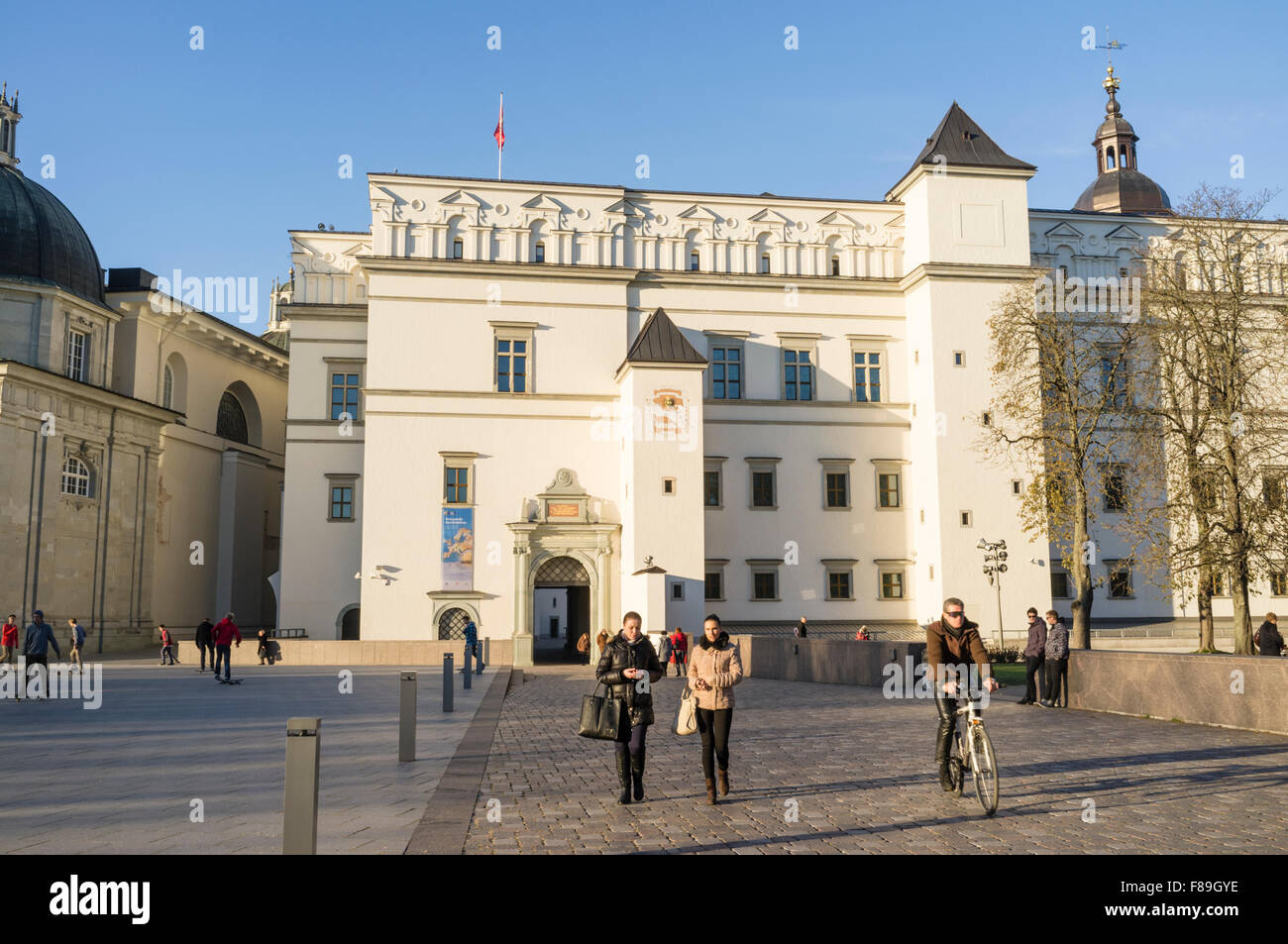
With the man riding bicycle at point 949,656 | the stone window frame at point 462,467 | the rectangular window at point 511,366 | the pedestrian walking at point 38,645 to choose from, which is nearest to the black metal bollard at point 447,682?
the pedestrian walking at point 38,645

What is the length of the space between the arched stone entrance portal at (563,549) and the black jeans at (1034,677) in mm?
20244

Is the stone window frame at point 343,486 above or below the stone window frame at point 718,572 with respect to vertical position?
above

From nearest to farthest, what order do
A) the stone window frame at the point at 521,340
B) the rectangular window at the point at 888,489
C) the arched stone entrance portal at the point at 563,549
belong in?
1. the arched stone entrance portal at the point at 563,549
2. the stone window frame at the point at 521,340
3. the rectangular window at the point at 888,489

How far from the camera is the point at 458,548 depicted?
38.2 metres

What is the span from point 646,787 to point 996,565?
97.5 ft

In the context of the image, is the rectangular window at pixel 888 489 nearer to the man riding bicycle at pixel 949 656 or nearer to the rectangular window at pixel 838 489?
the rectangular window at pixel 838 489

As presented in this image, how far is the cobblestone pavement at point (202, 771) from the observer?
26.6 ft

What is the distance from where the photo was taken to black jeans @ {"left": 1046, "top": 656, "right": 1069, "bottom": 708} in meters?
19.0

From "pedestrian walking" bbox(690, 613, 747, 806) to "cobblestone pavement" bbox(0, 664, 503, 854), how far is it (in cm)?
273

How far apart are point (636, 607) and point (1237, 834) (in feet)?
96.3

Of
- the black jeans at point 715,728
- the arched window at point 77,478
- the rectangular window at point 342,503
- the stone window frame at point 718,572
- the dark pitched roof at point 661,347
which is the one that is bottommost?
the black jeans at point 715,728

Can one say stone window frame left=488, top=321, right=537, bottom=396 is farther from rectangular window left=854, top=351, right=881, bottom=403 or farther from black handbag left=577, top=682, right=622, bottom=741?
black handbag left=577, top=682, right=622, bottom=741

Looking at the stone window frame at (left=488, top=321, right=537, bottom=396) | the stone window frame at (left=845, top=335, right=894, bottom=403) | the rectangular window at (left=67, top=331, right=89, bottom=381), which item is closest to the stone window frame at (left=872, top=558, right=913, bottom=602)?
the stone window frame at (left=845, top=335, right=894, bottom=403)
